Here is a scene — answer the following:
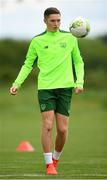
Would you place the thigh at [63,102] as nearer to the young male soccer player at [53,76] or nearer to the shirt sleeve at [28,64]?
the young male soccer player at [53,76]

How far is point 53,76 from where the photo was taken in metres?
13.1

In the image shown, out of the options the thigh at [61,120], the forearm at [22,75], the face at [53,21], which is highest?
the face at [53,21]

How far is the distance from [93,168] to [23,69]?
178 centimetres

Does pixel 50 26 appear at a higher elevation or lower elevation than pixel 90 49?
higher

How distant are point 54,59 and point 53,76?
247 millimetres

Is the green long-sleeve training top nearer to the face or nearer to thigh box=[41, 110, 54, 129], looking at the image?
the face

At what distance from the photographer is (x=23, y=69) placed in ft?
43.9

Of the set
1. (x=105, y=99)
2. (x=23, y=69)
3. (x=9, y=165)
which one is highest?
(x=23, y=69)

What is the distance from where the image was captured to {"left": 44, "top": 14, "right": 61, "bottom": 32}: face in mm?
13125

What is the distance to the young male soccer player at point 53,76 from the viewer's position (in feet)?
42.7

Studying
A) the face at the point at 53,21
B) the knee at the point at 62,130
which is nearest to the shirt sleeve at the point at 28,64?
the face at the point at 53,21

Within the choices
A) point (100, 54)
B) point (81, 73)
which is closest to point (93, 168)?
point (81, 73)

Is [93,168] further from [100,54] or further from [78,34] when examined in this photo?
[100,54]

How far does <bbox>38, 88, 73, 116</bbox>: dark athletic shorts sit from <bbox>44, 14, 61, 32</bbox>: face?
863mm
